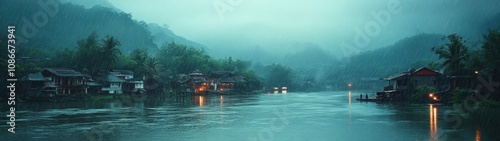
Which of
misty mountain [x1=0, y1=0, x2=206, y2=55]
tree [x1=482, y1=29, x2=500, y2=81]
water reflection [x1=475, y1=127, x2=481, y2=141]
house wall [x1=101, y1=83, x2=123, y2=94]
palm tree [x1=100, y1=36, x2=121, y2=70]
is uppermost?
misty mountain [x1=0, y1=0, x2=206, y2=55]

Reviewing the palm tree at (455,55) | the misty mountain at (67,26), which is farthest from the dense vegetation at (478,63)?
the misty mountain at (67,26)

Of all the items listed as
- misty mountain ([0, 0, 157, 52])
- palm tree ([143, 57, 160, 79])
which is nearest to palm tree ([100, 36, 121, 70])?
palm tree ([143, 57, 160, 79])

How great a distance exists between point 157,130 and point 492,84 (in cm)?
4039

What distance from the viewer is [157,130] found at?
28844 mm

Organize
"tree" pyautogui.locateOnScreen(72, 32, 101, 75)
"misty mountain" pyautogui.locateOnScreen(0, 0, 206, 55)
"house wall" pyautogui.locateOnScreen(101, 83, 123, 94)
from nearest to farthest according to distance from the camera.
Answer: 1. "house wall" pyautogui.locateOnScreen(101, 83, 123, 94)
2. "tree" pyautogui.locateOnScreen(72, 32, 101, 75)
3. "misty mountain" pyautogui.locateOnScreen(0, 0, 206, 55)

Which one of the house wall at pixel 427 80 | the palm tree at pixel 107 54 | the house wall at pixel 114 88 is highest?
the palm tree at pixel 107 54

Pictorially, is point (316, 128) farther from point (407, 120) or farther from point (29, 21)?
point (29, 21)

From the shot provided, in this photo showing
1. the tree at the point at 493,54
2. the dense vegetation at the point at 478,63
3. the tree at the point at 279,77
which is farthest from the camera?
A: the tree at the point at 279,77

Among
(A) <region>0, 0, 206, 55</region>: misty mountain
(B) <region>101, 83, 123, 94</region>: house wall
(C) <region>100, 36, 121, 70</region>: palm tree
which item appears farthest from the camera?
Result: (A) <region>0, 0, 206, 55</region>: misty mountain

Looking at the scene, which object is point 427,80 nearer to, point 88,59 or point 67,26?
point 88,59

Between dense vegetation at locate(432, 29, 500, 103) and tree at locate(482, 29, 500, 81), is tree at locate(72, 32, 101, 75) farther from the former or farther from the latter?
tree at locate(482, 29, 500, 81)

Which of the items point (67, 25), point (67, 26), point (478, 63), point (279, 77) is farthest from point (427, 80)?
point (67, 25)

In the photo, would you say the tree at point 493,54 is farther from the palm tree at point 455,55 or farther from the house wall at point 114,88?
the house wall at point 114,88

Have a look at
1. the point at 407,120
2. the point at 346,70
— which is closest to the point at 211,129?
the point at 407,120
